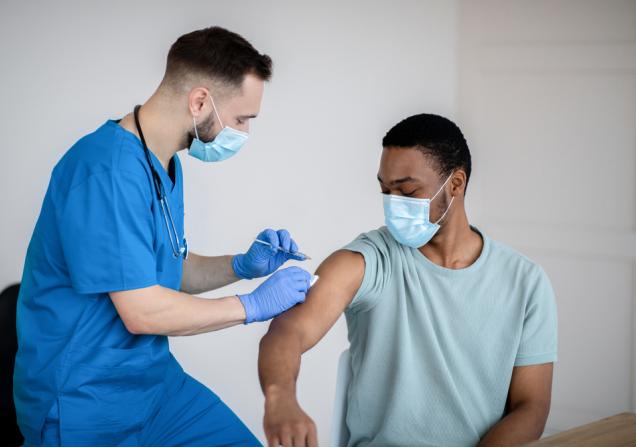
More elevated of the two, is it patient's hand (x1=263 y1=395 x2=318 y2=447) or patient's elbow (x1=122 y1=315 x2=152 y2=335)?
patient's elbow (x1=122 y1=315 x2=152 y2=335)

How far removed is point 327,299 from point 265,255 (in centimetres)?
45

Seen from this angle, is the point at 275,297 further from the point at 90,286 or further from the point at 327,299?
the point at 90,286

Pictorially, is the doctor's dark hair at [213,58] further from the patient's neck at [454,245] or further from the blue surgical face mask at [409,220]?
the patient's neck at [454,245]

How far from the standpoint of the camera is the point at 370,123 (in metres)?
3.06

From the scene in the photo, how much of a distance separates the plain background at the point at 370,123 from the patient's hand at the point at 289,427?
1.87 metres

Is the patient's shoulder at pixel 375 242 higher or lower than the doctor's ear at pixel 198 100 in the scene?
lower

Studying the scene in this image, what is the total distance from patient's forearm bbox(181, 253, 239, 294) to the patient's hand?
36.2 inches

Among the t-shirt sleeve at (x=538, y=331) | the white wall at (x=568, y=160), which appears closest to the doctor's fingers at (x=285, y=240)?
the t-shirt sleeve at (x=538, y=331)

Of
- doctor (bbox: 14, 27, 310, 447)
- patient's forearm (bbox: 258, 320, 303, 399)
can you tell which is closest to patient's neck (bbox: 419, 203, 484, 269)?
doctor (bbox: 14, 27, 310, 447)

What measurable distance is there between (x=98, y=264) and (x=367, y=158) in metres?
1.73

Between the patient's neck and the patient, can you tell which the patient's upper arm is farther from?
the patient's neck

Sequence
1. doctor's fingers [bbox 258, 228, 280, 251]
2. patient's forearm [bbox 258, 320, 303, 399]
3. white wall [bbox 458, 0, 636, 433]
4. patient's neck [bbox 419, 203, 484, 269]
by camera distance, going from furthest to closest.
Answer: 1. white wall [bbox 458, 0, 636, 433]
2. doctor's fingers [bbox 258, 228, 280, 251]
3. patient's neck [bbox 419, 203, 484, 269]
4. patient's forearm [bbox 258, 320, 303, 399]

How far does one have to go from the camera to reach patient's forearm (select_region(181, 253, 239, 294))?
209 cm

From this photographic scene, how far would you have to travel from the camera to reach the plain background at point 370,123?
293cm
